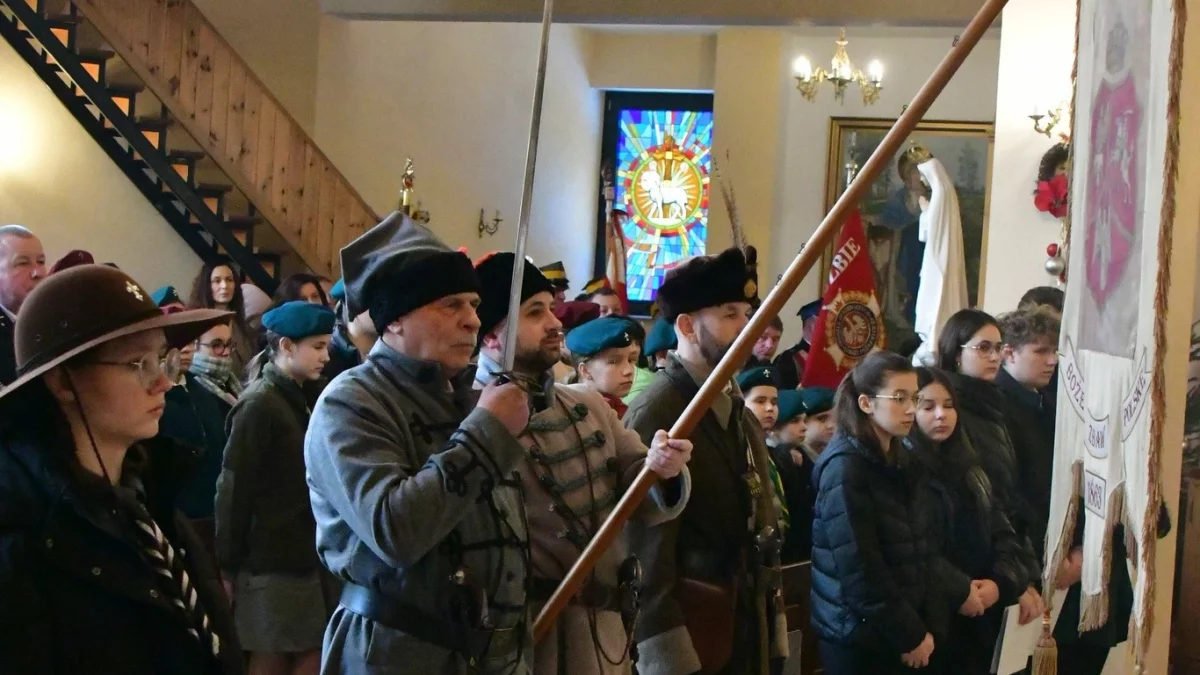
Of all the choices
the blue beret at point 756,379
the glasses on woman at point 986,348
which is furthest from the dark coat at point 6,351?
the glasses on woman at point 986,348

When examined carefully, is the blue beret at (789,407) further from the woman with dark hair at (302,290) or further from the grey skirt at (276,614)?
the woman with dark hair at (302,290)

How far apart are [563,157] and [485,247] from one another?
165 cm

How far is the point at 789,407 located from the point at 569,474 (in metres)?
2.72

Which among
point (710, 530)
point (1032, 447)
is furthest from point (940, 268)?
point (710, 530)

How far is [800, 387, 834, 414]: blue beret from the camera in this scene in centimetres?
567

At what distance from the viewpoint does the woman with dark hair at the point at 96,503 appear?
6.24ft

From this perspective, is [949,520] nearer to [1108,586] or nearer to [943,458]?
[943,458]

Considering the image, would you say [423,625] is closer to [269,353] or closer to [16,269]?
[269,353]

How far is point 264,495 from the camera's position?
13.7ft

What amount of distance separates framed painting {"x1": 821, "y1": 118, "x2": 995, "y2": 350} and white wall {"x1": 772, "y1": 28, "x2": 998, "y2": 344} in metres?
0.11

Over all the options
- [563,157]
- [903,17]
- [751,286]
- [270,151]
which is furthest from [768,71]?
[751,286]

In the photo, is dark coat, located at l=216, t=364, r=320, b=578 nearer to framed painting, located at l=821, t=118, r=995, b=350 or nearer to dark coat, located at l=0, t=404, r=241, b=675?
dark coat, located at l=0, t=404, r=241, b=675

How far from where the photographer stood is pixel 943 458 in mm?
4520

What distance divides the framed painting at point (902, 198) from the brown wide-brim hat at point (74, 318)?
37.3 ft
